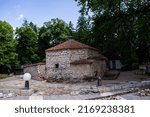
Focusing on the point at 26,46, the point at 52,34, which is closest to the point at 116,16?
the point at 26,46

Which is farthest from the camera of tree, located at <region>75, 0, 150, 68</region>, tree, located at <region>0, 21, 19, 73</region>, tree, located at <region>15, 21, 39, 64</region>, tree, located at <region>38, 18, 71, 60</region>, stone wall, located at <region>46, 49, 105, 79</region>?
tree, located at <region>38, 18, 71, 60</region>

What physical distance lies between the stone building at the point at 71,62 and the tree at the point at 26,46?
27596 mm

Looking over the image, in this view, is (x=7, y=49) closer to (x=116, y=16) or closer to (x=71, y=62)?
(x=71, y=62)

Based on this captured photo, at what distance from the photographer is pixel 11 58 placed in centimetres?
5016

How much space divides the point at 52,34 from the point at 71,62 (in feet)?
112

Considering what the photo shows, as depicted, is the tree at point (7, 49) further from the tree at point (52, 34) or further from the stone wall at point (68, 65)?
the stone wall at point (68, 65)

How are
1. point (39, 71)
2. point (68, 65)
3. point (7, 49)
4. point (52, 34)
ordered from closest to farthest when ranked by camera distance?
point (68, 65), point (39, 71), point (7, 49), point (52, 34)

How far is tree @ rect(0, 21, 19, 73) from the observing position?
49.4 meters

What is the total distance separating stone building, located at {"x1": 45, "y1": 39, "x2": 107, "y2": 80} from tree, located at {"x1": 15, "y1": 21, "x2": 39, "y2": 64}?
90.5 feet

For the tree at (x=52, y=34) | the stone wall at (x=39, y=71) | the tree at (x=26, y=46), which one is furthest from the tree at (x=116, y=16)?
the tree at (x=52, y=34)

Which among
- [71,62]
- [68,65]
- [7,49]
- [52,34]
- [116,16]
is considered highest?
[52,34]

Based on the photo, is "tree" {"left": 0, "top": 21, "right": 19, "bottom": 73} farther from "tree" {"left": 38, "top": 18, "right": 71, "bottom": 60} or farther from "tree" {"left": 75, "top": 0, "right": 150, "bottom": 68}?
"tree" {"left": 75, "top": 0, "right": 150, "bottom": 68}

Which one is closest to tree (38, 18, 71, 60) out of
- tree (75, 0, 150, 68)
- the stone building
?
the stone building

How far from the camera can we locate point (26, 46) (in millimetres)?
57844
